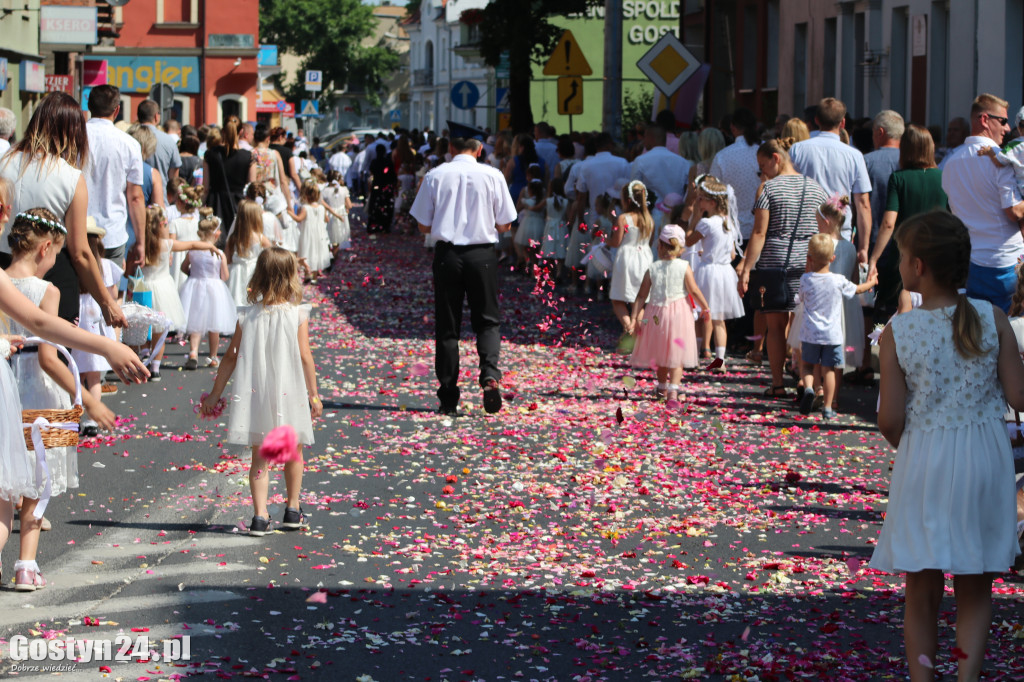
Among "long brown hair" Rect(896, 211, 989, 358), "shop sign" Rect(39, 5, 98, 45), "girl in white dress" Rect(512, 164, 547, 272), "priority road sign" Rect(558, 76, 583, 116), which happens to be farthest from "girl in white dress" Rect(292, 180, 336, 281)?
"long brown hair" Rect(896, 211, 989, 358)

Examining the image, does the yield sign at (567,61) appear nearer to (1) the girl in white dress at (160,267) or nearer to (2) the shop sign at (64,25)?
(1) the girl in white dress at (160,267)

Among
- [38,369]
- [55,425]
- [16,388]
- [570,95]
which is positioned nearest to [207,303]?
[38,369]

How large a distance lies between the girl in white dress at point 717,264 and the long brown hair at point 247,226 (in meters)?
3.67

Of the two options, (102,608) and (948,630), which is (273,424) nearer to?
(102,608)

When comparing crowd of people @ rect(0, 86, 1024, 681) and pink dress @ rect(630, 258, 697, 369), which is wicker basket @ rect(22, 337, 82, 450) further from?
pink dress @ rect(630, 258, 697, 369)

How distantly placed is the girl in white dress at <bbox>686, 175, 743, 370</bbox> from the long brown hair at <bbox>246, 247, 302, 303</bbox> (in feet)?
19.5

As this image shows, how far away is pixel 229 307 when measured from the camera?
13047 millimetres

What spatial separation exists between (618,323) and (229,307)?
484 centimetres

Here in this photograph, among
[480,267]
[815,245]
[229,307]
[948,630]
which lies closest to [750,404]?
[815,245]

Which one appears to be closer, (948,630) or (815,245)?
(948,630)

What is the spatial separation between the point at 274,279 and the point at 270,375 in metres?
0.48

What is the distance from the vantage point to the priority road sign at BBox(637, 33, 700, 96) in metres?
20.0

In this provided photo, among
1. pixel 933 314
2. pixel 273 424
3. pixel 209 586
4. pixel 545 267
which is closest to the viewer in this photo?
pixel 933 314

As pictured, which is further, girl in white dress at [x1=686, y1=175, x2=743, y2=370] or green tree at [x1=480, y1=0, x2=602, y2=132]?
green tree at [x1=480, y1=0, x2=602, y2=132]
